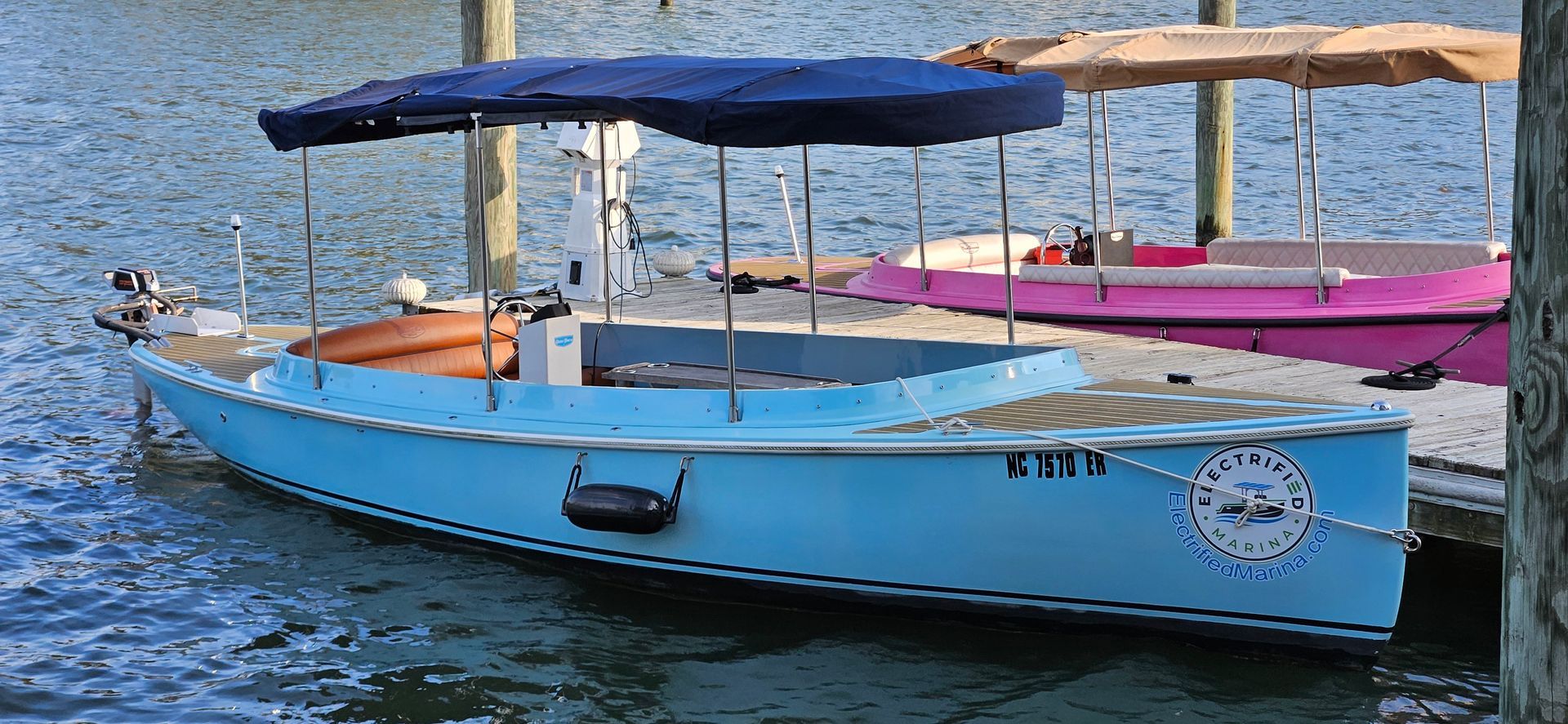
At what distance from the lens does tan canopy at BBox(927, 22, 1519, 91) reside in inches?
366

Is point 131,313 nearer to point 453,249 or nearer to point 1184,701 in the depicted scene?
point 453,249

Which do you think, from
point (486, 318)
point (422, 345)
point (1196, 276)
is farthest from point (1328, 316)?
point (422, 345)

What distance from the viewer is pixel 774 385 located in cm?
813

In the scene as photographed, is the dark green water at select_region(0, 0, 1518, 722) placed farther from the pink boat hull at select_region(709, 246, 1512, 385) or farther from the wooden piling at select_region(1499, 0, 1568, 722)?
the wooden piling at select_region(1499, 0, 1568, 722)

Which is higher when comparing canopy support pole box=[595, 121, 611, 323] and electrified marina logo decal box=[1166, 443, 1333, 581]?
canopy support pole box=[595, 121, 611, 323]

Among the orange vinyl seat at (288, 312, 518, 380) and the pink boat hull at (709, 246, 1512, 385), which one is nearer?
the orange vinyl seat at (288, 312, 518, 380)

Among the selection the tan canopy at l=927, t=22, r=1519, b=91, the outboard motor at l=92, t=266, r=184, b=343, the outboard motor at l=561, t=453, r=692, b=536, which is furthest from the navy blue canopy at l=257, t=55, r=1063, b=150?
the tan canopy at l=927, t=22, r=1519, b=91

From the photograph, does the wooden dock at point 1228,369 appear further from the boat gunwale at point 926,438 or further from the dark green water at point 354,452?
the boat gunwale at point 926,438

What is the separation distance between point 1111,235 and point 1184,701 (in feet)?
18.5

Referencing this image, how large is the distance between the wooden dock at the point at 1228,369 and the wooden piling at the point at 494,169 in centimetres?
48

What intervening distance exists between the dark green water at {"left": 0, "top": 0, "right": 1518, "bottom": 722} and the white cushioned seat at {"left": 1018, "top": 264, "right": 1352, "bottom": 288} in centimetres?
234

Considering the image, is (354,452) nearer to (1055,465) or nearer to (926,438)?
(926,438)

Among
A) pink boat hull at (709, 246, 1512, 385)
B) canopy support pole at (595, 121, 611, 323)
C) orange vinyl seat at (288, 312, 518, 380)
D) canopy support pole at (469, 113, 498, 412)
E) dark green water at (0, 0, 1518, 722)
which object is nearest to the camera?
dark green water at (0, 0, 1518, 722)

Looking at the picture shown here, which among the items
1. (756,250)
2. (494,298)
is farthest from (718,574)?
(756,250)
